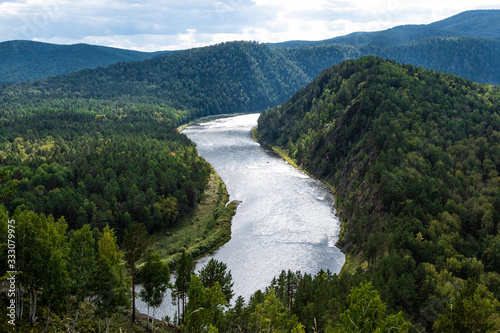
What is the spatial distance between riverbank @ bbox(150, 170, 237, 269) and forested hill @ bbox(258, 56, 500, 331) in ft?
108

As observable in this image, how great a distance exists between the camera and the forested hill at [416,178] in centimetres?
6781

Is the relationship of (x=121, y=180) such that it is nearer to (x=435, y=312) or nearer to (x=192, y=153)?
(x=192, y=153)

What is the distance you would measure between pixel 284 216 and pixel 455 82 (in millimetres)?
115596

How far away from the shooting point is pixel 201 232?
110062 mm

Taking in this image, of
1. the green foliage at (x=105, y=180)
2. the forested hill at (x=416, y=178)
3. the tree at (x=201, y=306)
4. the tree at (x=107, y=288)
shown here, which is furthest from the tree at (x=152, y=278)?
the green foliage at (x=105, y=180)

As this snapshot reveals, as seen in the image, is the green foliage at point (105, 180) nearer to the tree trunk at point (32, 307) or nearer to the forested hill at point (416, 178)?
the forested hill at point (416, 178)

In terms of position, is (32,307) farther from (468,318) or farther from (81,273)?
(468,318)

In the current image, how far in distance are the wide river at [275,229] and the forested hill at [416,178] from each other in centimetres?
565

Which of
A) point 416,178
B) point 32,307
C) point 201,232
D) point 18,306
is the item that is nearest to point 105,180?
point 201,232

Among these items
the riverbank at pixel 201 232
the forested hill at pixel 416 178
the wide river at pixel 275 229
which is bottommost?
the wide river at pixel 275 229

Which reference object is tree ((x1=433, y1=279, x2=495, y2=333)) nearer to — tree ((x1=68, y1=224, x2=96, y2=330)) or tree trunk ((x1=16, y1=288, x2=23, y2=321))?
tree ((x1=68, y1=224, x2=96, y2=330))

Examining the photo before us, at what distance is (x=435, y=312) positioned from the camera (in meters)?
58.9

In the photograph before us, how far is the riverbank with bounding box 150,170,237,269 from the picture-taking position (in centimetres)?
9906

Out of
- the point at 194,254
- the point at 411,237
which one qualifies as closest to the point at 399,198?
the point at 411,237
